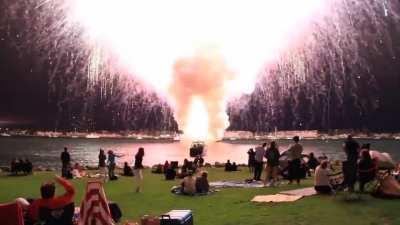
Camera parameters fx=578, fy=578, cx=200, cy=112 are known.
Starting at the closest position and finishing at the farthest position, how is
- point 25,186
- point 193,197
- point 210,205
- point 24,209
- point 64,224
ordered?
point 64,224 < point 24,209 < point 210,205 < point 193,197 < point 25,186

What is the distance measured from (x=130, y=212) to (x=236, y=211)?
3.77 m

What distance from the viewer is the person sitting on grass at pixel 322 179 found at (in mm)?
22422

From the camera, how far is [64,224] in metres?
12.5

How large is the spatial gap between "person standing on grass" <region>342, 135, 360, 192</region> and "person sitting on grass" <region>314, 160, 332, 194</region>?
0.66 metres

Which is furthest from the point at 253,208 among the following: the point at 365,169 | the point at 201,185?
the point at 201,185

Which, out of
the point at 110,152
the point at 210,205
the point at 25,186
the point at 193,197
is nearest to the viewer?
the point at 210,205

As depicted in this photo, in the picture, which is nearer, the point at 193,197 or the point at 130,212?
the point at 130,212

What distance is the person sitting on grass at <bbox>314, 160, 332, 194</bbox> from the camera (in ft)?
73.6

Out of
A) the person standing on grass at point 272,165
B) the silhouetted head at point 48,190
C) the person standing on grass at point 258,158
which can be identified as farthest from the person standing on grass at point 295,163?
the silhouetted head at point 48,190

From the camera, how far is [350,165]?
859 inches

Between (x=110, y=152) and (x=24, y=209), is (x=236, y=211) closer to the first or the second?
(x=24, y=209)

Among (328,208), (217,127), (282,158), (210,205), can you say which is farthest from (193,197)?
(217,127)

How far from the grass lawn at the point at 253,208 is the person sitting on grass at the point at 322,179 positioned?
2.88 ft

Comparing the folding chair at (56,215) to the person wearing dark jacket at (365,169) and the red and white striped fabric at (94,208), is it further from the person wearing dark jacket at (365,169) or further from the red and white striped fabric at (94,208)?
the person wearing dark jacket at (365,169)
